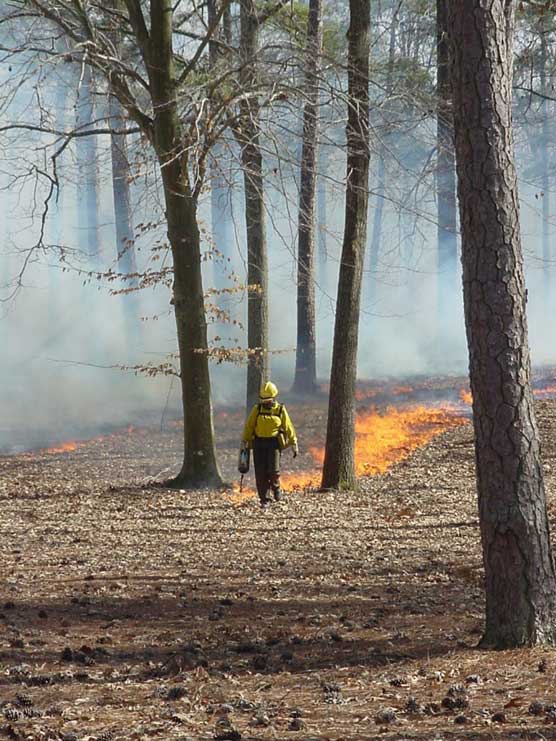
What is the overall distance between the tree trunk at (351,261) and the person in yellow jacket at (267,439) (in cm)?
73

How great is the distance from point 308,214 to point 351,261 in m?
1.87

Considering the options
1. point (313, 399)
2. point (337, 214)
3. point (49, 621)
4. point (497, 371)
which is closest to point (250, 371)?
point (313, 399)

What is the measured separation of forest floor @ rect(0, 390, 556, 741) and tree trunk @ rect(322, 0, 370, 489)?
0.66 meters

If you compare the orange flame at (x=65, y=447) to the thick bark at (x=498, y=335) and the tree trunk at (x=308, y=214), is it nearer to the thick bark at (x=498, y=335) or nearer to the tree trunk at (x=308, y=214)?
the tree trunk at (x=308, y=214)

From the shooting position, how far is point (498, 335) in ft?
20.5

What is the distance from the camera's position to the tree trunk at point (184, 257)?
44.4 ft

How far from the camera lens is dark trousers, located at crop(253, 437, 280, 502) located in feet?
44.2

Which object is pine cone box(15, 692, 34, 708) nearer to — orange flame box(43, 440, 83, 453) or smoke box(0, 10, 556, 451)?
smoke box(0, 10, 556, 451)

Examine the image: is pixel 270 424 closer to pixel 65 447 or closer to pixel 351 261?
pixel 351 261

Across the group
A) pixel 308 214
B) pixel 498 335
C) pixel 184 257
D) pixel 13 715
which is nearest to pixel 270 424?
pixel 184 257

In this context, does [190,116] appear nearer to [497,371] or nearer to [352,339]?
[352,339]

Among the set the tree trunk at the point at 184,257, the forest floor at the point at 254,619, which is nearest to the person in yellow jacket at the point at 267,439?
the forest floor at the point at 254,619

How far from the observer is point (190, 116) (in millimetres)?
13477

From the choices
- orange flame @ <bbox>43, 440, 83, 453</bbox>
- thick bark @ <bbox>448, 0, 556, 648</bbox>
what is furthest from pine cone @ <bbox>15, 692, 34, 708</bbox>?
orange flame @ <bbox>43, 440, 83, 453</bbox>
